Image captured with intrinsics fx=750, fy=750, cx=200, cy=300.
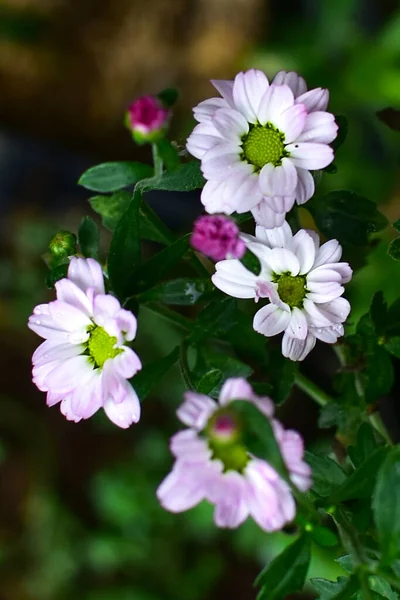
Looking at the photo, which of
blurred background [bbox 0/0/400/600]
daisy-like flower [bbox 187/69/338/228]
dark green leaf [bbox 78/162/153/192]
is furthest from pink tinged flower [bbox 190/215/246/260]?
blurred background [bbox 0/0/400/600]

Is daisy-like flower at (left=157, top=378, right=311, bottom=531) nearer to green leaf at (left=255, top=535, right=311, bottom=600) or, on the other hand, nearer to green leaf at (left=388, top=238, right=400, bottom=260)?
green leaf at (left=255, top=535, right=311, bottom=600)

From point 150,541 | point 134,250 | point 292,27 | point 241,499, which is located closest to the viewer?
point 241,499

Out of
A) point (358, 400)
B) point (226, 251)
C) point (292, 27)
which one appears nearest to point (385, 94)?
point (292, 27)

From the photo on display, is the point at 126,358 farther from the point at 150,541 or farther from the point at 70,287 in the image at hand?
the point at 150,541

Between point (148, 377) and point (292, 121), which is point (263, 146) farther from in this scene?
point (148, 377)

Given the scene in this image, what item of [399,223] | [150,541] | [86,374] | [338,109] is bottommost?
[150,541]

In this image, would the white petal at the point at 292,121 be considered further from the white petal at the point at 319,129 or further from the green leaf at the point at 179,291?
the green leaf at the point at 179,291

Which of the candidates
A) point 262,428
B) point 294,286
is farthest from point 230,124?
point 262,428
